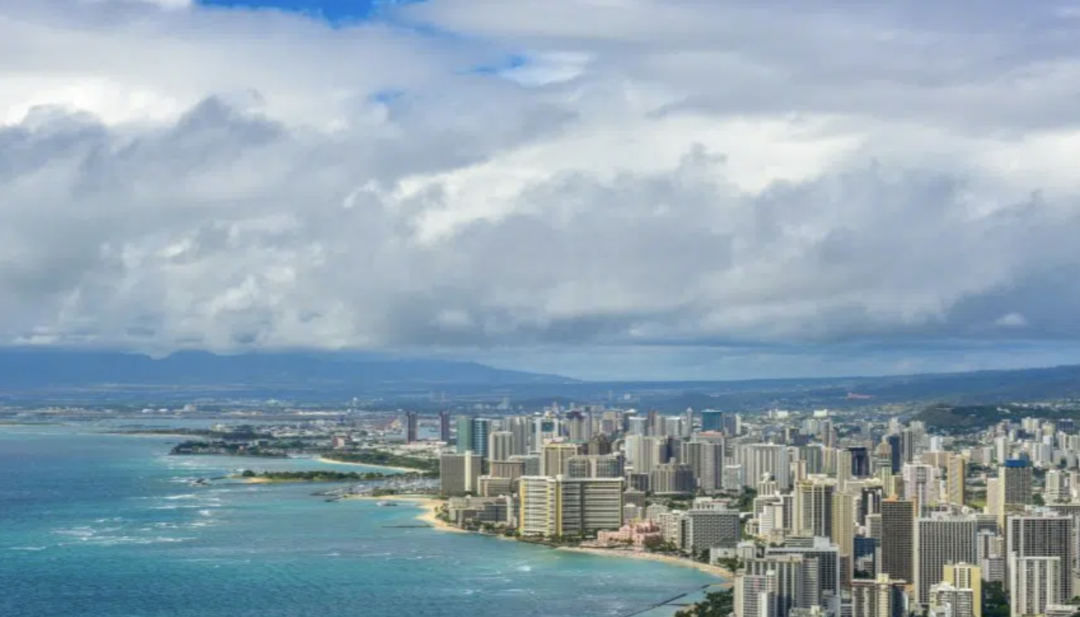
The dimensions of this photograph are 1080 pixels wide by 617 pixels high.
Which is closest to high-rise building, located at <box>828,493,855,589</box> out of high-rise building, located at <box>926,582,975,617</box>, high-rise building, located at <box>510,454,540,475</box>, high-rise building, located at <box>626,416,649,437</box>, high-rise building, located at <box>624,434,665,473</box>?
high-rise building, located at <box>926,582,975,617</box>

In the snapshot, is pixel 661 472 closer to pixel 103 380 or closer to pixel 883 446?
pixel 883 446

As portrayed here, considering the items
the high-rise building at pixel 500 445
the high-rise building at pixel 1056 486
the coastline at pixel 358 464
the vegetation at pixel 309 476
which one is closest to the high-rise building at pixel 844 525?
the high-rise building at pixel 1056 486

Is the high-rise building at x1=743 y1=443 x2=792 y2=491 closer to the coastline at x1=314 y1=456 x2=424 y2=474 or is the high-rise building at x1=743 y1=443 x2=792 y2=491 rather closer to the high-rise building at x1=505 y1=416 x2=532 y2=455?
the high-rise building at x1=505 y1=416 x2=532 y2=455

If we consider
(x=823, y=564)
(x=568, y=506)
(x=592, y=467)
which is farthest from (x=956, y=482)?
(x=823, y=564)

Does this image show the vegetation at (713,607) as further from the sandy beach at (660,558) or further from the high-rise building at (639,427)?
the high-rise building at (639,427)

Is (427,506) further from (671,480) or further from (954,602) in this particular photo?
(954,602)

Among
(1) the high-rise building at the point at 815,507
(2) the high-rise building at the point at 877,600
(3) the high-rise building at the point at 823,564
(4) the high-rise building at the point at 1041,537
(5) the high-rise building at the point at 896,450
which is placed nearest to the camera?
(2) the high-rise building at the point at 877,600
